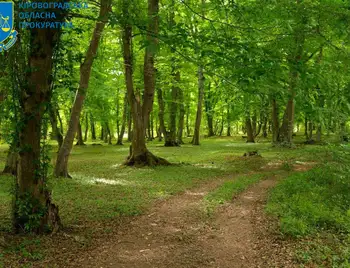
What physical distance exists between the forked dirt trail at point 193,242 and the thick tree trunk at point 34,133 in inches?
53.8

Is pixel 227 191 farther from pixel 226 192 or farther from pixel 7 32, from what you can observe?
pixel 7 32

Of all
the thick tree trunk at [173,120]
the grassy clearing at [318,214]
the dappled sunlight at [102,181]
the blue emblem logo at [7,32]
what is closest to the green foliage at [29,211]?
the blue emblem logo at [7,32]

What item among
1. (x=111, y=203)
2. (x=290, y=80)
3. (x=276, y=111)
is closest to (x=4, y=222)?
(x=111, y=203)

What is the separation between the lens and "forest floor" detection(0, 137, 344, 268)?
552cm

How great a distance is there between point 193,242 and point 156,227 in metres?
1.19

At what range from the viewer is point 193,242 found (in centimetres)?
633

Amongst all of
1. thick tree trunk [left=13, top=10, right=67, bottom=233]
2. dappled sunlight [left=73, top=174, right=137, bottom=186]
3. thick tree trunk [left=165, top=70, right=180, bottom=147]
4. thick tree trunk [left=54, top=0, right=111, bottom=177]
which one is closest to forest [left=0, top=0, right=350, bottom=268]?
thick tree trunk [left=13, top=10, right=67, bottom=233]

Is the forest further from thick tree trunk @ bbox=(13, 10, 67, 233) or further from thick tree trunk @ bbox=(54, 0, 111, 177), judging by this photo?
thick tree trunk @ bbox=(54, 0, 111, 177)

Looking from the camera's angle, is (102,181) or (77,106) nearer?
(102,181)

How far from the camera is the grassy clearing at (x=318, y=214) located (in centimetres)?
562

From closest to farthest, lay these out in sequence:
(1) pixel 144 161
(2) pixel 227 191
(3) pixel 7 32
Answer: (3) pixel 7 32, (2) pixel 227 191, (1) pixel 144 161

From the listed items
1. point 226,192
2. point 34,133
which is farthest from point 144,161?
point 34,133

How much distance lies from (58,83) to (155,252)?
150 inches

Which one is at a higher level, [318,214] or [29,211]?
[29,211]
